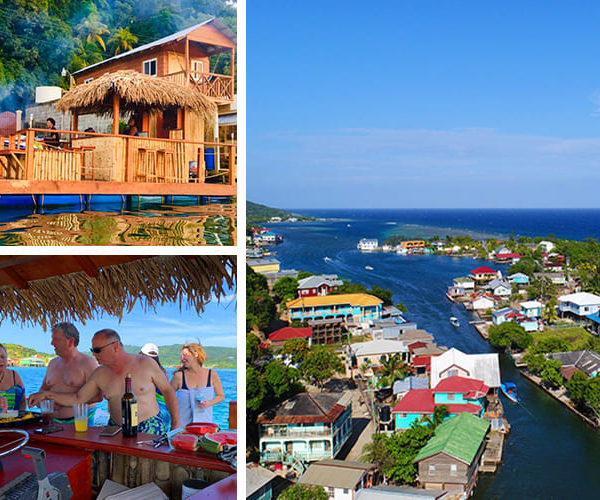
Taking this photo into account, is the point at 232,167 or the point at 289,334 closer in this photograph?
the point at 232,167

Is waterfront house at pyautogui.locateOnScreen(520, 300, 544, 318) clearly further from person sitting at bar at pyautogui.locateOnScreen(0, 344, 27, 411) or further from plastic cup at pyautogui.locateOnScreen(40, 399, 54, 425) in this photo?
plastic cup at pyautogui.locateOnScreen(40, 399, 54, 425)

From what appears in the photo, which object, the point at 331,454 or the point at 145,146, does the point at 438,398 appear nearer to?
the point at 331,454

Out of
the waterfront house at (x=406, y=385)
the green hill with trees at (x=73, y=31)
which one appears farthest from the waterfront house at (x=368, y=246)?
the green hill with trees at (x=73, y=31)

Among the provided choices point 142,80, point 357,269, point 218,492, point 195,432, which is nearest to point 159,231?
point 142,80

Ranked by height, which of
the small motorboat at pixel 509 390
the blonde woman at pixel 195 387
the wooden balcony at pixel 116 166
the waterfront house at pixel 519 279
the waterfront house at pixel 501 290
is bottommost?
the small motorboat at pixel 509 390

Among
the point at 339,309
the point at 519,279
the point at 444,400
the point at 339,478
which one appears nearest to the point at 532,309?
the point at 519,279

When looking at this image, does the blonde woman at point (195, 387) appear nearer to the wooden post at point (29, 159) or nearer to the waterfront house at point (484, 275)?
the wooden post at point (29, 159)

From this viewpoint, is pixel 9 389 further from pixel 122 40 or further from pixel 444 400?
pixel 444 400

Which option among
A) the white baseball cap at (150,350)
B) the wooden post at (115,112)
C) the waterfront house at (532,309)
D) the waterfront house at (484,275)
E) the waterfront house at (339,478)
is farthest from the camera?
the waterfront house at (484,275)
